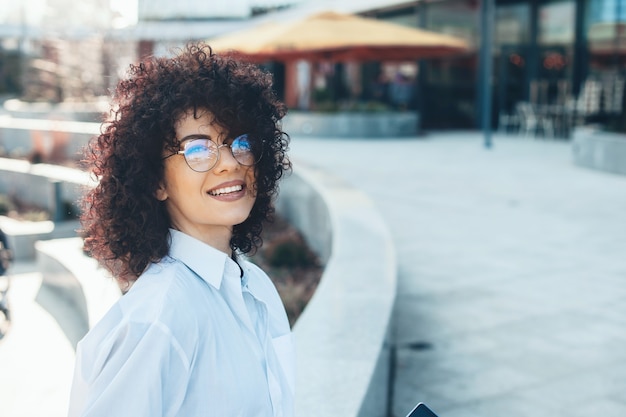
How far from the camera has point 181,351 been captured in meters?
1.42

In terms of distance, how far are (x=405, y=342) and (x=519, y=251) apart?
278cm

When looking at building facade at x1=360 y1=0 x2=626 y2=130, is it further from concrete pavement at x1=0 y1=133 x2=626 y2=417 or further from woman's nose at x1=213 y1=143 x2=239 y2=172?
woman's nose at x1=213 y1=143 x2=239 y2=172

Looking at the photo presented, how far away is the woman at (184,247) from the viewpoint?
Answer: 1406mm

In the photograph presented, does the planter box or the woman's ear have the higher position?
the woman's ear

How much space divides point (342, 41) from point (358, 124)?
11.4 feet

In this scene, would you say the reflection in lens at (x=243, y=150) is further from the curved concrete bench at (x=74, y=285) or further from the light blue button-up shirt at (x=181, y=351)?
the curved concrete bench at (x=74, y=285)

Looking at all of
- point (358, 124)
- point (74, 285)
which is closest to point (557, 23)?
point (358, 124)

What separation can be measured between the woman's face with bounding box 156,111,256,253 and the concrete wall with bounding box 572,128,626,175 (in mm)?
11505

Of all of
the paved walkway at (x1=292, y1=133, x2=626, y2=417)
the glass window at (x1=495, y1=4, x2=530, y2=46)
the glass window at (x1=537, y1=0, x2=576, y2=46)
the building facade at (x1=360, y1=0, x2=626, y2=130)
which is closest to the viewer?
the paved walkway at (x1=292, y1=133, x2=626, y2=417)

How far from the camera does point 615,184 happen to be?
11234 mm

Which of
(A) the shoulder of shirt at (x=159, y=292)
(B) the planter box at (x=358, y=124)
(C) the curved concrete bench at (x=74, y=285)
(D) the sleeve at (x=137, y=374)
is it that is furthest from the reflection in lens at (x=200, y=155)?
(B) the planter box at (x=358, y=124)

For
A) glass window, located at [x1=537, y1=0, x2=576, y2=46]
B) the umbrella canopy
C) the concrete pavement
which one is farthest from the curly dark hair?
glass window, located at [x1=537, y1=0, x2=576, y2=46]

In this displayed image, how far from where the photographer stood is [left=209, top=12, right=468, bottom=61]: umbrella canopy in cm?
1708

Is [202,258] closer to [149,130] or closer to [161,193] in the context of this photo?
[161,193]
